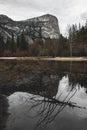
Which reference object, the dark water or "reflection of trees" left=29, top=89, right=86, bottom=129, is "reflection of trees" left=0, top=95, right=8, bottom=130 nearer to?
the dark water

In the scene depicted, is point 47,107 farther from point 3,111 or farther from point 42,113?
point 3,111

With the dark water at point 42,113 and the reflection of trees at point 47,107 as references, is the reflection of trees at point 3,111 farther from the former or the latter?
the reflection of trees at point 47,107

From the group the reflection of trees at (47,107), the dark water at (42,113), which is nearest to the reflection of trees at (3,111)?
the dark water at (42,113)

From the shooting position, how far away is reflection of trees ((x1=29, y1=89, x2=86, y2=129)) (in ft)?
20.8

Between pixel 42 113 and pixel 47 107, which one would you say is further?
pixel 47 107

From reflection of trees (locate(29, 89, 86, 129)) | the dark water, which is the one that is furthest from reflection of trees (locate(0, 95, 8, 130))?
reflection of trees (locate(29, 89, 86, 129))

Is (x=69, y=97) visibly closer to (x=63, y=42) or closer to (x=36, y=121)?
(x=36, y=121)

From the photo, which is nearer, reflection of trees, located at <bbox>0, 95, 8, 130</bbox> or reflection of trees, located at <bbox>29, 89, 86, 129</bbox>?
reflection of trees, located at <bbox>0, 95, 8, 130</bbox>

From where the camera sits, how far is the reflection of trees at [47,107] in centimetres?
635

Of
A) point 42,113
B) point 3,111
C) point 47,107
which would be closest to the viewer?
point 42,113

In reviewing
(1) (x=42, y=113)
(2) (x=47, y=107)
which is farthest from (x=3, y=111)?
(2) (x=47, y=107)

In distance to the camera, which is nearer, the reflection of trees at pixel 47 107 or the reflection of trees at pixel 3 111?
the reflection of trees at pixel 3 111

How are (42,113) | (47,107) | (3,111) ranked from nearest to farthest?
1. (42,113)
2. (3,111)
3. (47,107)

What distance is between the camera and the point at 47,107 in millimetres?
7594
